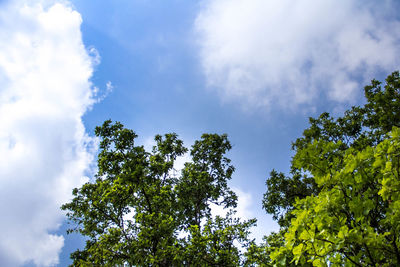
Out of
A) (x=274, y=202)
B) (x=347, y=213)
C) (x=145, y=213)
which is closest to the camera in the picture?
(x=347, y=213)

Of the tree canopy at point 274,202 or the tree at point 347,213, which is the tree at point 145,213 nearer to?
the tree canopy at point 274,202

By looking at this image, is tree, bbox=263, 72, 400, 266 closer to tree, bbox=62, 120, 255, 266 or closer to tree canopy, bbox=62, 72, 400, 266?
tree canopy, bbox=62, 72, 400, 266

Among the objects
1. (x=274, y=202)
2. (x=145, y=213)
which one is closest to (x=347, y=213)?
(x=145, y=213)

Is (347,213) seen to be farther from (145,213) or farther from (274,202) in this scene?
(274,202)

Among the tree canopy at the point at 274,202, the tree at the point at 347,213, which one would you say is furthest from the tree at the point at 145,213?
the tree at the point at 347,213

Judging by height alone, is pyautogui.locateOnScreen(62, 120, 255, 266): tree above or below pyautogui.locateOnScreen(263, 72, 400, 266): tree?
above

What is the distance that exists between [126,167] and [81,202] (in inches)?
162

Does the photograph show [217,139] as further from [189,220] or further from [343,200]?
[343,200]

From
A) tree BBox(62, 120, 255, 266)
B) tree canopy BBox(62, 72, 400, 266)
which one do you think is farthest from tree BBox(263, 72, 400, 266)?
tree BBox(62, 120, 255, 266)

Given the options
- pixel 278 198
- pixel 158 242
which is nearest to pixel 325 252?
pixel 158 242

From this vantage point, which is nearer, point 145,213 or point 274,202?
point 145,213

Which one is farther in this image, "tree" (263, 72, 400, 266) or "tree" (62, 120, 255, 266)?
"tree" (62, 120, 255, 266)

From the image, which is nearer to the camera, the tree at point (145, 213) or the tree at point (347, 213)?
the tree at point (347, 213)

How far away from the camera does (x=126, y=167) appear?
37.8 ft
